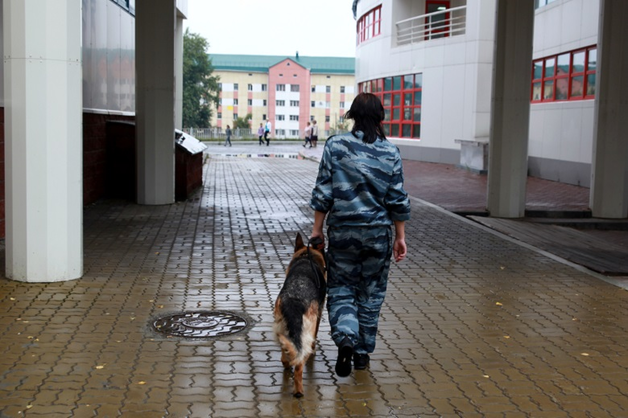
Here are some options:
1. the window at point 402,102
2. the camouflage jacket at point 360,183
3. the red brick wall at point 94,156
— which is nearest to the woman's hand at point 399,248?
the camouflage jacket at point 360,183

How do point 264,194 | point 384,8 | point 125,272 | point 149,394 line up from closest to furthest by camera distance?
1. point 149,394
2. point 125,272
3. point 264,194
4. point 384,8

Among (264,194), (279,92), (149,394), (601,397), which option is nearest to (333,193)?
(149,394)

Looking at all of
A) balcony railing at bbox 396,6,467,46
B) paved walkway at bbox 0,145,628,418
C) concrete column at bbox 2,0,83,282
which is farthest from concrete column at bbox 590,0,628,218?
balcony railing at bbox 396,6,467,46

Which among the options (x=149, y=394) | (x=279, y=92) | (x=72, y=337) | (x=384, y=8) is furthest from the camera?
(x=279, y=92)

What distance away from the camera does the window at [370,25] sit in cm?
4055

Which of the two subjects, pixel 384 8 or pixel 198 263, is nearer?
pixel 198 263

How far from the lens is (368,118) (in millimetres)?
5156

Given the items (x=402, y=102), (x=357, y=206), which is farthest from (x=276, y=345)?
(x=402, y=102)

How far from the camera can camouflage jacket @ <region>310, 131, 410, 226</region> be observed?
5105 mm

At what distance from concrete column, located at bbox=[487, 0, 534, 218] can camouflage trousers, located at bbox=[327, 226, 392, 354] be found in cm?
999

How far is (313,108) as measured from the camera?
131000 mm

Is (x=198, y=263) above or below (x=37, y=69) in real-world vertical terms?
below

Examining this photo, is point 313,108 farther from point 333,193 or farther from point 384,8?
point 333,193

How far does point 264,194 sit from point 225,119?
115m
